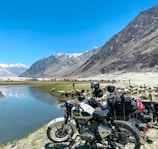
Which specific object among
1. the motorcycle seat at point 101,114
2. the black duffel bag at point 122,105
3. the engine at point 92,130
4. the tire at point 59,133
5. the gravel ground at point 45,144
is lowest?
the gravel ground at point 45,144

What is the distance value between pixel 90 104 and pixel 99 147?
1.87 meters

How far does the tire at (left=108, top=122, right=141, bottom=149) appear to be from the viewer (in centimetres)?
979

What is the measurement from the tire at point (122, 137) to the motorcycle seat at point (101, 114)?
0.50 metres

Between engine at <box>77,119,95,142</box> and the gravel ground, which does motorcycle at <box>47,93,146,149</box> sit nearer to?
engine at <box>77,119,95,142</box>

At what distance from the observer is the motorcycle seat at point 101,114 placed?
10.1 meters

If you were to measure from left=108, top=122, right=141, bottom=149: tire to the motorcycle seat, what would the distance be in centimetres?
50

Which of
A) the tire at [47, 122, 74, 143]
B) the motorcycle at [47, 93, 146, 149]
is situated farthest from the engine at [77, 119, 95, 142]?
the tire at [47, 122, 74, 143]

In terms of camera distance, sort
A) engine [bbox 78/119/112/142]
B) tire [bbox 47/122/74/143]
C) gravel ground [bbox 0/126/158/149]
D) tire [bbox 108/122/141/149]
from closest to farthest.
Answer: tire [bbox 108/122/141/149], engine [bbox 78/119/112/142], gravel ground [bbox 0/126/158/149], tire [bbox 47/122/74/143]

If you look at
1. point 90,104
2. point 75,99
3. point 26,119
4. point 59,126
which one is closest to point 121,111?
point 90,104

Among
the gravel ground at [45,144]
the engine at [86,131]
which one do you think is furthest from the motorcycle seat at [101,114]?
the gravel ground at [45,144]

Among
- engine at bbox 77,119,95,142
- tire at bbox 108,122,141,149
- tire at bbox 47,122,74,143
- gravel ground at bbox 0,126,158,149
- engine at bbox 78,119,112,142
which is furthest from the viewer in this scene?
tire at bbox 47,122,74,143

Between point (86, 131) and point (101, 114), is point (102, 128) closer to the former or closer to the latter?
point (101, 114)

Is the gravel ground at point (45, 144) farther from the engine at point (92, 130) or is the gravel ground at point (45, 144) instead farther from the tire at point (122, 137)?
the tire at point (122, 137)

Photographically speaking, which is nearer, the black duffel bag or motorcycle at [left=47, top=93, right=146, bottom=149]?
motorcycle at [left=47, top=93, right=146, bottom=149]
